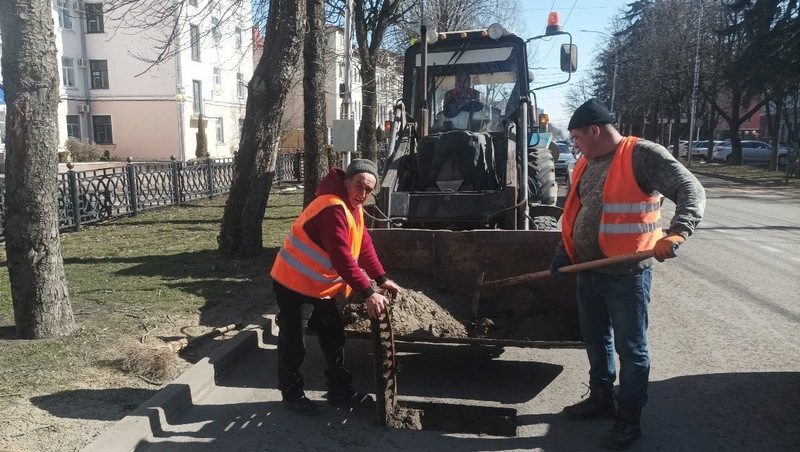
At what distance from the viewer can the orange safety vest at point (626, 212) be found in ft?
10.9

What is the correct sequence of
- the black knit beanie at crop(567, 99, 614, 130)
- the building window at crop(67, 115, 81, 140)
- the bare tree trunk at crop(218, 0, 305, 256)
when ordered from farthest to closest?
the building window at crop(67, 115, 81, 140) → the bare tree trunk at crop(218, 0, 305, 256) → the black knit beanie at crop(567, 99, 614, 130)

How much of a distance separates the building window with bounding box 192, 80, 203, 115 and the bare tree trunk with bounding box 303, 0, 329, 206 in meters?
27.5

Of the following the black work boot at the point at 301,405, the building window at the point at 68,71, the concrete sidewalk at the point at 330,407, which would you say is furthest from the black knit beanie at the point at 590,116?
the building window at the point at 68,71

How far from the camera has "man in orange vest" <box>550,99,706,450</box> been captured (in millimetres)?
3236

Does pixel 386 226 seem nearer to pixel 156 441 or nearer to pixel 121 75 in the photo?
pixel 156 441

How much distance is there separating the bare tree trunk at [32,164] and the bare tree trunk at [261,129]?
10.7 ft

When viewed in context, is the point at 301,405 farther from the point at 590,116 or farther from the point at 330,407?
the point at 590,116

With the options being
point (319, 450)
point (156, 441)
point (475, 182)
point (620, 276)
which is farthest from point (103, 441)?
point (475, 182)

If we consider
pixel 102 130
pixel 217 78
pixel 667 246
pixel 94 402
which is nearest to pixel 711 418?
pixel 667 246

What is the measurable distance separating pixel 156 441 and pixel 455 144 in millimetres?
4064

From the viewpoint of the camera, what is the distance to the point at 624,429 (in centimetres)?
345

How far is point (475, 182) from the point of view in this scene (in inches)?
252

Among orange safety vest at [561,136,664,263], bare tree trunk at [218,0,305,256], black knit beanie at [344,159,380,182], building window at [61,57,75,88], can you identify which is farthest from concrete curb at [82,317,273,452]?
building window at [61,57,75,88]

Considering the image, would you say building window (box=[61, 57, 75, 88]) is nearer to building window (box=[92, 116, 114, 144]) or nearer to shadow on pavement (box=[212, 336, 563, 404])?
building window (box=[92, 116, 114, 144])
